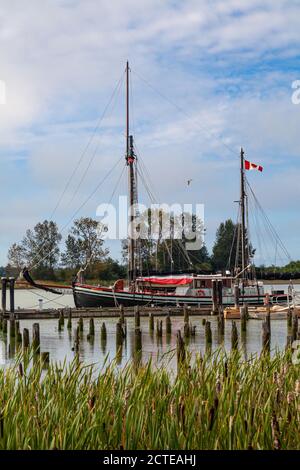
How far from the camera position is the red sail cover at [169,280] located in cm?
5806

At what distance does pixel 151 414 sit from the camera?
357 inches

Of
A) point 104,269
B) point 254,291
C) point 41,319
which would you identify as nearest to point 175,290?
point 254,291

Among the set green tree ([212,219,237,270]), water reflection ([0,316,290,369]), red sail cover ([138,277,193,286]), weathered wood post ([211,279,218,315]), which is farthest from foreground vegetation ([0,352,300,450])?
green tree ([212,219,237,270])

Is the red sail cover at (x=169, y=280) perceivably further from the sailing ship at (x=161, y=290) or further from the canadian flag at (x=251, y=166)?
the canadian flag at (x=251, y=166)

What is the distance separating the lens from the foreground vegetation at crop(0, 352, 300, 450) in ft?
27.5

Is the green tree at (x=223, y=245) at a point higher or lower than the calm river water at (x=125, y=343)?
higher

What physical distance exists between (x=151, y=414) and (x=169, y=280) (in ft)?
167

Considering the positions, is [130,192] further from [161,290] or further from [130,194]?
[161,290]

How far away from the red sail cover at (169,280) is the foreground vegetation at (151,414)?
47157mm

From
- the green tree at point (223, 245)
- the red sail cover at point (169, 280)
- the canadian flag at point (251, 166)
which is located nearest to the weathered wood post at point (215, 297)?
the red sail cover at point (169, 280)
